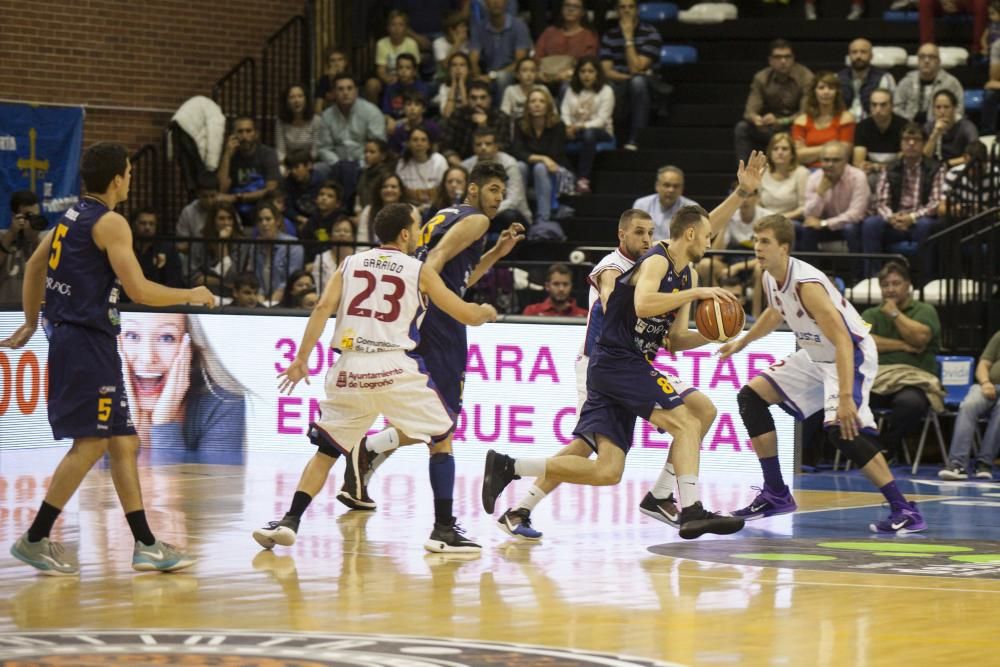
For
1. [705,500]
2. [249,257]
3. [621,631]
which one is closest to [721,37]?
[249,257]

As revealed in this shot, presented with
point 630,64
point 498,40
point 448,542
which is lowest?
point 448,542

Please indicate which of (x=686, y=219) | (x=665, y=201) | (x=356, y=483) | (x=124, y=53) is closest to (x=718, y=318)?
(x=686, y=219)

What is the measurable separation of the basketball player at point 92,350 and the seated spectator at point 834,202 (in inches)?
344

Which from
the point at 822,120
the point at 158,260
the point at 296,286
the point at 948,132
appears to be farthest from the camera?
the point at 158,260

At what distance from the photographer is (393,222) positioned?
9.18m

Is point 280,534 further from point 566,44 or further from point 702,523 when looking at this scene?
point 566,44

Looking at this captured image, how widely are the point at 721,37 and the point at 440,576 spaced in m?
12.6

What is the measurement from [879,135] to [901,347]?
3317 millimetres

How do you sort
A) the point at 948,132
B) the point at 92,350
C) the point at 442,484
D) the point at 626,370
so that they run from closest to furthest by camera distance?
the point at 92,350
the point at 442,484
the point at 626,370
the point at 948,132

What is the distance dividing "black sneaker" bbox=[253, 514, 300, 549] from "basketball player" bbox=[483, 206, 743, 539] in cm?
113

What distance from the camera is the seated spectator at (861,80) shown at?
17.5 meters

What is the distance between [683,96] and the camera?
769 inches

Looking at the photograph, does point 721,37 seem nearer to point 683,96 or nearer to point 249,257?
point 683,96

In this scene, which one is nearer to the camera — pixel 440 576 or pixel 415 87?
pixel 440 576
